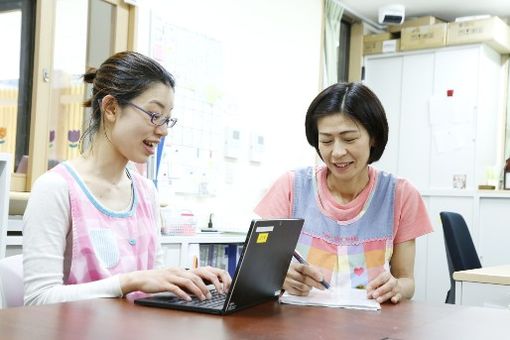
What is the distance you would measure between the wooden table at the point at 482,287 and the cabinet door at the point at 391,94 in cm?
314

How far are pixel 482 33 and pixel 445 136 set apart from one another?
2.84ft

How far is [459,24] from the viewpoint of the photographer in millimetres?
4938

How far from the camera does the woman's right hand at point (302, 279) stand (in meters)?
1.36

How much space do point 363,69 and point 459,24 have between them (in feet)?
3.06

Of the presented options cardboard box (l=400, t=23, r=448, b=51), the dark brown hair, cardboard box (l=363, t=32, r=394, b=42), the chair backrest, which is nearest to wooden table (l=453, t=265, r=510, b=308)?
the dark brown hair

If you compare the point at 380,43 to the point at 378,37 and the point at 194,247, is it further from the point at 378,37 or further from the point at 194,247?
the point at 194,247

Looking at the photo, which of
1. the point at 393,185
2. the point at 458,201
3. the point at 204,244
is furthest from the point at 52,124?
the point at 458,201

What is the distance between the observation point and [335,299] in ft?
4.27

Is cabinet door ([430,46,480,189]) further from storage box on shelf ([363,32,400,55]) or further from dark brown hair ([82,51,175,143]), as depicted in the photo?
dark brown hair ([82,51,175,143])

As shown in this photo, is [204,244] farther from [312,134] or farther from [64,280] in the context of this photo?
[64,280]

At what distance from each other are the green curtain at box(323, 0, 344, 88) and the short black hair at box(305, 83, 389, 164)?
3.24 m

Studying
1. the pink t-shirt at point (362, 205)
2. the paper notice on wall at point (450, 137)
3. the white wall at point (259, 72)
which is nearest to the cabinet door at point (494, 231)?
the paper notice on wall at point (450, 137)

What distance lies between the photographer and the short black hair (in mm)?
1646

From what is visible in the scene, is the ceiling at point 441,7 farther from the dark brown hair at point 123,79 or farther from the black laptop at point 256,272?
the black laptop at point 256,272
